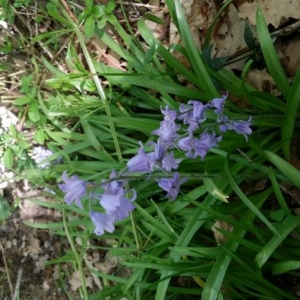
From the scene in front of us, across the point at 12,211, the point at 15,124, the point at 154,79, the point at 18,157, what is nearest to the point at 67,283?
the point at 12,211

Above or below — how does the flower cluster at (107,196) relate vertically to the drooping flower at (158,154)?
below

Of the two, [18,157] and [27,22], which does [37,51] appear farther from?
[18,157]

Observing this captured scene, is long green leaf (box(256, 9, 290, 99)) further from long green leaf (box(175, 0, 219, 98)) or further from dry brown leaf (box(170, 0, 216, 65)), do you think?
dry brown leaf (box(170, 0, 216, 65))

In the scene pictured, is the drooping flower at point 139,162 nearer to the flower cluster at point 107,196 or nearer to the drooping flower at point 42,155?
the flower cluster at point 107,196

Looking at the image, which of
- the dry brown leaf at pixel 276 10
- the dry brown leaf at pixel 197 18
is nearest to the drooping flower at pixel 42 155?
the dry brown leaf at pixel 197 18

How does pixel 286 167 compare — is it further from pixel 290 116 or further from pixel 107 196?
pixel 107 196

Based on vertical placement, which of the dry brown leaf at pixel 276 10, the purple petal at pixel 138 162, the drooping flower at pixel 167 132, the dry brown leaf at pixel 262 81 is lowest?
the dry brown leaf at pixel 262 81
